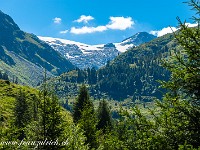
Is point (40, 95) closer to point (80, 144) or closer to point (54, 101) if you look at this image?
point (54, 101)

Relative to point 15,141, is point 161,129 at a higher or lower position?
higher

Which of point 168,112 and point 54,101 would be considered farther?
point 54,101

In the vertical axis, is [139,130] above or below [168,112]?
below

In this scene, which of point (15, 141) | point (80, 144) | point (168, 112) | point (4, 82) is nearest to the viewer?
point (168, 112)

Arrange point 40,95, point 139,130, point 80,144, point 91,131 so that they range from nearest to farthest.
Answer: point 139,130 < point 80,144 < point 40,95 < point 91,131

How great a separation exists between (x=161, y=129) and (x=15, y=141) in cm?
948

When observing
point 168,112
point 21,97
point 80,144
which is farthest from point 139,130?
point 21,97

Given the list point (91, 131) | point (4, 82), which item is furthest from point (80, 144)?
point (4, 82)

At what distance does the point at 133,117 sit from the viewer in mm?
15570

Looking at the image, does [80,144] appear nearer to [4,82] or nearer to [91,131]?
[91,131]

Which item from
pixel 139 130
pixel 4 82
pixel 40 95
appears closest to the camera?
pixel 139 130

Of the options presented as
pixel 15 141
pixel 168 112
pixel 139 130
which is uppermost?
pixel 168 112

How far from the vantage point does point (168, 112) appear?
537 inches

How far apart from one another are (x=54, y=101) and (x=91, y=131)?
13755 millimetres
